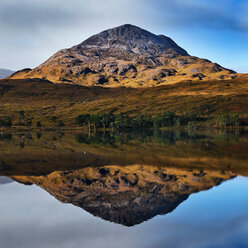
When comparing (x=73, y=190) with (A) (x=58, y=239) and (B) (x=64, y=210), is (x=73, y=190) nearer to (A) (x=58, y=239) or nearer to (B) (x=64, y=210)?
(B) (x=64, y=210)

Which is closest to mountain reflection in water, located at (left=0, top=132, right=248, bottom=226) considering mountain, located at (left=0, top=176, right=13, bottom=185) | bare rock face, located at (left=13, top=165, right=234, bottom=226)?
bare rock face, located at (left=13, top=165, right=234, bottom=226)

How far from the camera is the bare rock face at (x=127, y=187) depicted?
74.3ft

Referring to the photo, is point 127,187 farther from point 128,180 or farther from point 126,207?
point 126,207

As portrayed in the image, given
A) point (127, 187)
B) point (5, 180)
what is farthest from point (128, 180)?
point (5, 180)

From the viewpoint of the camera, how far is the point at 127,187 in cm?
3034

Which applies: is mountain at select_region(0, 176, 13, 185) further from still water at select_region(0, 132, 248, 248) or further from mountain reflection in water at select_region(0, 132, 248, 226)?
mountain reflection in water at select_region(0, 132, 248, 226)

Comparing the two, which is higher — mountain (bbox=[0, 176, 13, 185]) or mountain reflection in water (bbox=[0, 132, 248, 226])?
mountain reflection in water (bbox=[0, 132, 248, 226])

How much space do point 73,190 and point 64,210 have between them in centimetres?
640

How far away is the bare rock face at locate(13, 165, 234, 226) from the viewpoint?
2266cm

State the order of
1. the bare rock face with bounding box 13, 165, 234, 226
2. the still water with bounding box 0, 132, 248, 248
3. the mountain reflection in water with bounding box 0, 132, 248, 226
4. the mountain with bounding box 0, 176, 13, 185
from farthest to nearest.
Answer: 1. the mountain with bounding box 0, 176, 13, 185
2. the mountain reflection in water with bounding box 0, 132, 248, 226
3. the bare rock face with bounding box 13, 165, 234, 226
4. the still water with bounding box 0, 132, 248, 248

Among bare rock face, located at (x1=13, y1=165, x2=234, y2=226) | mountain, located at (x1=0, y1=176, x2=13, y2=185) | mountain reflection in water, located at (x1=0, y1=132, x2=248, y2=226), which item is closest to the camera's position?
bare rock face, located at (x1=13, y1=165, x2=234, y2=226)

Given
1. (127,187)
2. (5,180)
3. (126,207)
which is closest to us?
(126,207)

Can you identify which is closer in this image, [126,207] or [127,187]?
[126,207]

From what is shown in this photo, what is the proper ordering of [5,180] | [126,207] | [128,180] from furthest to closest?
1. [5,180]
2. [128,180]
3. [126,207]
